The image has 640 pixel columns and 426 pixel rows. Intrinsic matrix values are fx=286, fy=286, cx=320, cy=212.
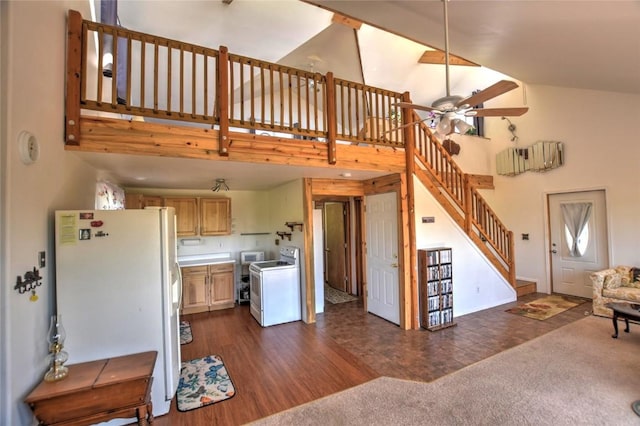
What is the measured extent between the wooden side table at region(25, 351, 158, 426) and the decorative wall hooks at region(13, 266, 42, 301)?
0.62 m

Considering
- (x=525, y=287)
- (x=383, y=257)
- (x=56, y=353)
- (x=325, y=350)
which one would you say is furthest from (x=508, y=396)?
(x=525, y=287)


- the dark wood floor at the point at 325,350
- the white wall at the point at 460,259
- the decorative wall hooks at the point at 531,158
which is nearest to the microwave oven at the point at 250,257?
the dark wood floor at the point at 325,350

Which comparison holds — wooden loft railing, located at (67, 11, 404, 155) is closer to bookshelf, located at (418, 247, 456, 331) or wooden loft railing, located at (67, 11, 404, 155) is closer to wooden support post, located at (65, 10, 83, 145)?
wooden support post, located at (65, 10, 83, 145)

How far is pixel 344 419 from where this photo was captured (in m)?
2.32

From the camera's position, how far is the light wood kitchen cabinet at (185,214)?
5355 millimetres

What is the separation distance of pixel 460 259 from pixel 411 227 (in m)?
1.24

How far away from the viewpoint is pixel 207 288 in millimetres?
5281

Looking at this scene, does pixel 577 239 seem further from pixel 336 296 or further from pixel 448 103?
pixel 448 103

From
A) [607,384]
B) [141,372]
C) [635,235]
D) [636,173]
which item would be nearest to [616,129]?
[636,173]

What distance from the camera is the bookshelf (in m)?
4.20

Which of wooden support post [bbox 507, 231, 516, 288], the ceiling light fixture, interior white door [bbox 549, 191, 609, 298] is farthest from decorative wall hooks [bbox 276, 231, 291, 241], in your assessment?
the ceiling light fixture

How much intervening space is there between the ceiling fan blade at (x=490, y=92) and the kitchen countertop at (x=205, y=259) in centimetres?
465

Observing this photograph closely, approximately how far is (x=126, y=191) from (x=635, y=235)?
9.01 m

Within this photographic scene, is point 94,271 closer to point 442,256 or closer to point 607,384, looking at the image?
point 442,256
